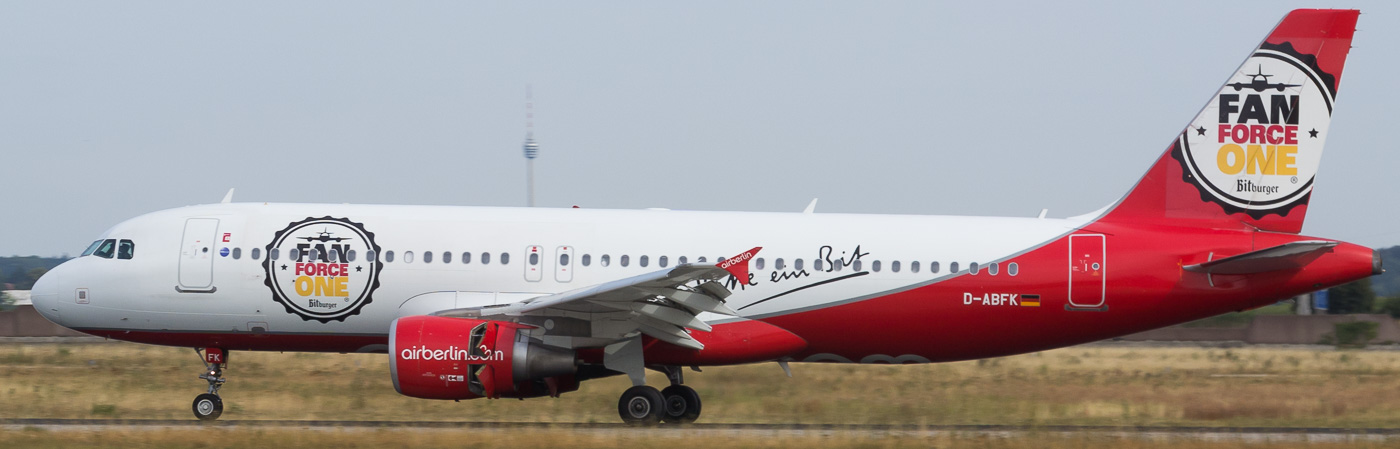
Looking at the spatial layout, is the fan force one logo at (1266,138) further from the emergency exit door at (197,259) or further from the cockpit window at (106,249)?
the cockpit window at (106,249)

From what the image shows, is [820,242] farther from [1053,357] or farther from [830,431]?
[1053,357]

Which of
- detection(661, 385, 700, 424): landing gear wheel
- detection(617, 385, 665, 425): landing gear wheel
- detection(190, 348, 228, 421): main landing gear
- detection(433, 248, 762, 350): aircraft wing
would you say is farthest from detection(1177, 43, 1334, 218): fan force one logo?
detection(190, 348, 228, 421): main landing gear

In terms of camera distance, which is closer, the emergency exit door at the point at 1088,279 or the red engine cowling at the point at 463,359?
the red engine cowling at the point at 463,359

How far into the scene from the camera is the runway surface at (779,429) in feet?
52.9

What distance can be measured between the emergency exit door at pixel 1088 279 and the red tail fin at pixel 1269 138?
85cm

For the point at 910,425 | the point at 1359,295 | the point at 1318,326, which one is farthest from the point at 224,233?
the point at 1359,295

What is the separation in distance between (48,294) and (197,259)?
2.27m

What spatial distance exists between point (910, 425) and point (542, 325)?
497 cm

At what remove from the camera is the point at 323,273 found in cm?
1769

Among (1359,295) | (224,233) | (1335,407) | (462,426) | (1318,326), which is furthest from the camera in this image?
(1359,295)

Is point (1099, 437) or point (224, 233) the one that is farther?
point (224, 233)

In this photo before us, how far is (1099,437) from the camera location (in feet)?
51.6

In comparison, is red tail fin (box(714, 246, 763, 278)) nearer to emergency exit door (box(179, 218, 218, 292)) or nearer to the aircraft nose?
emergency exit door (box(179, 218, 218, 292))

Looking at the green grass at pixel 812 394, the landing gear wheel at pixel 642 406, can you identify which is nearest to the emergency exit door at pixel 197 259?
the green grass at pixel 812 394
